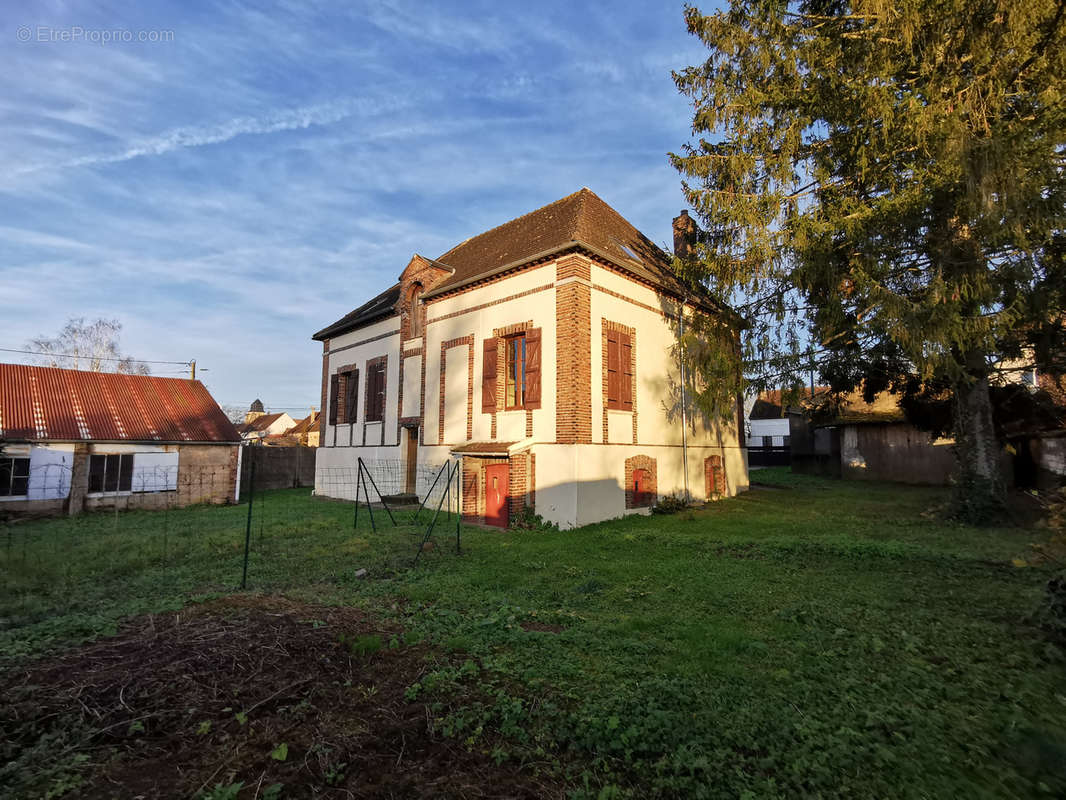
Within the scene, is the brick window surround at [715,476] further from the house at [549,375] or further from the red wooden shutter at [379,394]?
the red wooden shutter at [379,394]

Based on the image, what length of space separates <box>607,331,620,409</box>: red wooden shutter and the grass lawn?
441 cm

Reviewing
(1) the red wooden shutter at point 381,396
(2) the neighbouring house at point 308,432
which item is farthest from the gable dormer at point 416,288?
(2) the neighbouring house at point 308,432

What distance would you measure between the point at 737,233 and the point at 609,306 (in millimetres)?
3715

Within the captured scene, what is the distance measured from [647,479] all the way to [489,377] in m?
5.58

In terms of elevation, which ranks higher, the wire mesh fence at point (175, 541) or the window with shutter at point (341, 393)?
the window with shutter at point (341, 393)

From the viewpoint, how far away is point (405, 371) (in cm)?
1856

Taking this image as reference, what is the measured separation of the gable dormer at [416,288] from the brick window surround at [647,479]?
28.4 ft

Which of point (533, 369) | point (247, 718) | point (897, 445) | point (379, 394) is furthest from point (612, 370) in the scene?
point (897, 445)

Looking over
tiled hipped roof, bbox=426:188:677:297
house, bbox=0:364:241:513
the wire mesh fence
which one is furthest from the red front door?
house, bbox=0:364:241:513

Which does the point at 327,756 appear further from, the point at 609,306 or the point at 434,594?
the point at 609,306

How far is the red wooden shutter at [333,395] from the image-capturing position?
884 inches

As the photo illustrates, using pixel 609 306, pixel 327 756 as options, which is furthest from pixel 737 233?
pixel 327 756

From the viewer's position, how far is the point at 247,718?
368 centimetres

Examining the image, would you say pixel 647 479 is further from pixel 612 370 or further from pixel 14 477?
pixel 14 477
